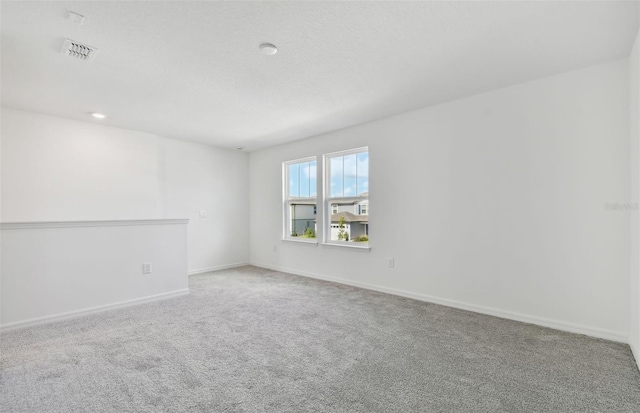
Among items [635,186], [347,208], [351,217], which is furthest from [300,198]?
[635,186]

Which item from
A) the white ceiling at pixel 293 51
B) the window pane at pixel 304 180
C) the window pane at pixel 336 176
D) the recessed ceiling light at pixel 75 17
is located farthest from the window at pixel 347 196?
the recessed ceiling light at pixel 75 17

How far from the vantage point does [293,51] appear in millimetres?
2430

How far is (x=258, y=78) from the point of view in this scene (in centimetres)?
292

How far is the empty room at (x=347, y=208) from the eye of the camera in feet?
6.43

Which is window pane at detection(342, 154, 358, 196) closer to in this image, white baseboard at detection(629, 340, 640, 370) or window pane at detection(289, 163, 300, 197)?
window pane at detection(289, 163, 300, 197)

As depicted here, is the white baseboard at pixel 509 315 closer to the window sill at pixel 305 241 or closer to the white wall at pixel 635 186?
the white wall at pixel 635 186

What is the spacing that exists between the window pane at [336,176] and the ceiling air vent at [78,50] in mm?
3284

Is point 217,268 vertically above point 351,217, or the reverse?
point 351,217

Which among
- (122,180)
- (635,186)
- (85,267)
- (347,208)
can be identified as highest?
(122,180)

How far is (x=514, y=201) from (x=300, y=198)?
3.39m

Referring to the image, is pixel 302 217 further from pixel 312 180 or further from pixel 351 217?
pixel 351 217

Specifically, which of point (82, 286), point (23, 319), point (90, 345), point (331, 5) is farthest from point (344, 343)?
point (23, 319)

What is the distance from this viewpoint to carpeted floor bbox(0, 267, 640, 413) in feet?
5.83

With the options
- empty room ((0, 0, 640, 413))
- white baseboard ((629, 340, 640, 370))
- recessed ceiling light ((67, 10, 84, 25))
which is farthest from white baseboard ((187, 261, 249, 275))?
white baseboard ((629, 340, 640, 370))
